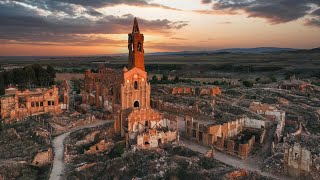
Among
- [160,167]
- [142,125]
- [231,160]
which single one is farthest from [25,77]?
[231,160]

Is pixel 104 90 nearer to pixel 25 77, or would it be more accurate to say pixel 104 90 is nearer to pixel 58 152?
pixel 58 152

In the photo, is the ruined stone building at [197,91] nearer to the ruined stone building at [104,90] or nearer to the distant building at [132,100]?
the distant building at [132,100]

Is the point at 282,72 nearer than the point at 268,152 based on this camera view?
No

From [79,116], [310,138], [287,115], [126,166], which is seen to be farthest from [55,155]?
[287,115]

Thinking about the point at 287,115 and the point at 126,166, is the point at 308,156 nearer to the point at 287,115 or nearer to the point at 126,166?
the point at 126,166

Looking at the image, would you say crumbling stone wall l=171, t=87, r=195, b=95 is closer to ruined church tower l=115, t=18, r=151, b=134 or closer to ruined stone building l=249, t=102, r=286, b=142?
ruined church tower l=115, t=18, r=151, b=134

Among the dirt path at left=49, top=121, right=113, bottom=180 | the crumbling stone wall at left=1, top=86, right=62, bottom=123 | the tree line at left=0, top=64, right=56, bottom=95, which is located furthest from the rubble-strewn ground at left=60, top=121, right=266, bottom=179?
the tree line at left=0, top=64, right=56, bottom=95
